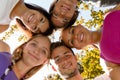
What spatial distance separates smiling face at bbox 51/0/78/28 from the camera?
1.73m

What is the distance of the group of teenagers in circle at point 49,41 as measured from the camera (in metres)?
1.65

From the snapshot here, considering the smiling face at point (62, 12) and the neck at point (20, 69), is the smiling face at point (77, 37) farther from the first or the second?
the neck at point (20, 69)

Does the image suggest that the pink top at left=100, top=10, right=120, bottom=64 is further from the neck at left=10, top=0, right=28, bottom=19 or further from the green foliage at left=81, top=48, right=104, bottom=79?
the green foliage at left=81, top=48, right=104, bottom=79

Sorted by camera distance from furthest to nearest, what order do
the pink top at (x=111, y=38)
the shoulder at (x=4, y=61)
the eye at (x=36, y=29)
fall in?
the eye at (x=36, y=29) < the pink top at (x=111, y=38) < the shoulder at (x=4, y=61)

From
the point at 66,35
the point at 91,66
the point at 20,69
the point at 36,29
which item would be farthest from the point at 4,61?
the point at 91,66

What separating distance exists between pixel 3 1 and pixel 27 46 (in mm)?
303

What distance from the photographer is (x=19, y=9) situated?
68.5 inches

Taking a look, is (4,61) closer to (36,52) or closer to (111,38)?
(36,52)

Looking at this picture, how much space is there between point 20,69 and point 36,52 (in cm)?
14

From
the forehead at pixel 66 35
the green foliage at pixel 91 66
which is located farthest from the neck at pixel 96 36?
the green foliage at pixel 91 66

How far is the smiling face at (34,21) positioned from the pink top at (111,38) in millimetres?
359

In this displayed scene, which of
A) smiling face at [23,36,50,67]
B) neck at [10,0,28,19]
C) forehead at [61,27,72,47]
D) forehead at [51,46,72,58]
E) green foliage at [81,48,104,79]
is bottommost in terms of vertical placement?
green foliage at [81,48,104,79]

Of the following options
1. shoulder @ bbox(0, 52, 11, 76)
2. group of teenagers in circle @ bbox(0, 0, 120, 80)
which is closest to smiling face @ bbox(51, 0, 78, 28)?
group of teenagers in circle @ bbox(0, 0, 120, 80)

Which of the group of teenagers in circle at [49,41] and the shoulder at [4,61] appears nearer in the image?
the shoulder at [4,61]
